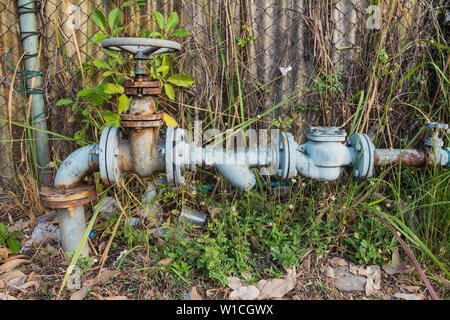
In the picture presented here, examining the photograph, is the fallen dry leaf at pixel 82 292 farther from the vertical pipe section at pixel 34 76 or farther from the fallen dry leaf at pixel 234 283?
the vertical pipe section at pixel 34 76

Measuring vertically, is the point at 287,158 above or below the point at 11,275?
above

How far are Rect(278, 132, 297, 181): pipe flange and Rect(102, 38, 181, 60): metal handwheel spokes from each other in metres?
0.64

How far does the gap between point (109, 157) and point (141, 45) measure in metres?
0.48

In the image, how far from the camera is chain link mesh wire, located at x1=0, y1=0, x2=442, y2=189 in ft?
6.28

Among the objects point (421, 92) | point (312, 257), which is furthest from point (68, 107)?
point (421, 92)

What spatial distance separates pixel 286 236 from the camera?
5.37 feet

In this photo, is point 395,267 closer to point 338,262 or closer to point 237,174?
point 338,262

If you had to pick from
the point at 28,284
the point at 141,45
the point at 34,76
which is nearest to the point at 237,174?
the point at 141,45

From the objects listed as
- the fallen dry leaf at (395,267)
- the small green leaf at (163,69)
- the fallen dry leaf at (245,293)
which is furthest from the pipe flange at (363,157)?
the small green leaf at (163,69)

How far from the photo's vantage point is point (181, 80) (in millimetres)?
1852

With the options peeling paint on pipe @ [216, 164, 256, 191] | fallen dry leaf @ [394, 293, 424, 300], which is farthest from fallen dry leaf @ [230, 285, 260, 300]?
fallen dry leaf @ [394, 293, 424, 300]

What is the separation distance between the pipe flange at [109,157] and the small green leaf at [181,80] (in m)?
0.54

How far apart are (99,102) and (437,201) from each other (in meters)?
1.82

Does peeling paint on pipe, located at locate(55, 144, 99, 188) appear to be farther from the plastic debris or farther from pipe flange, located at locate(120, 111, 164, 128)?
the plastic debris
